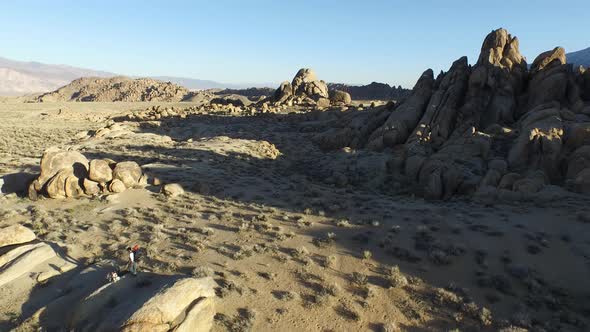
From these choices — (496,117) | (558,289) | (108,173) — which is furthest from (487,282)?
(496,117)

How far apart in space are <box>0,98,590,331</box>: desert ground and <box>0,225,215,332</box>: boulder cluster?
19.7 inches

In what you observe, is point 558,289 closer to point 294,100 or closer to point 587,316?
point 587,316

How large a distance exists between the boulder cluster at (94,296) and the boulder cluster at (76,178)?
27.6ft

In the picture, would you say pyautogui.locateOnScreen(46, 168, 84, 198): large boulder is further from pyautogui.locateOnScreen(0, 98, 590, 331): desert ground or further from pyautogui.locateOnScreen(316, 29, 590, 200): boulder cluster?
pyautogui.locateOnScreen(316, 29, 590, 200): boulder cluster

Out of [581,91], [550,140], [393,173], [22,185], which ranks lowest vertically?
[22,185]

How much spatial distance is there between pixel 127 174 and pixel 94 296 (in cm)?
1586

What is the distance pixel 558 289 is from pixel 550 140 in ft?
61.1

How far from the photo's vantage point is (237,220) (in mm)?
21609

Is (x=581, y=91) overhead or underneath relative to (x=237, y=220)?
overhead

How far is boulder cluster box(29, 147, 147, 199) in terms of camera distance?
24.9 m

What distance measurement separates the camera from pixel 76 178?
83.7 ft

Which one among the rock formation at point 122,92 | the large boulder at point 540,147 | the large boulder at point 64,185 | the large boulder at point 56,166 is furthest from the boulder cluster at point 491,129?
the rock formation at point 122,92

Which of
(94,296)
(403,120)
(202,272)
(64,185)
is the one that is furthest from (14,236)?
(403,120)

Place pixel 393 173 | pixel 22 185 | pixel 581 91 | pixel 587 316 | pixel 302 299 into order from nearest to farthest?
pixel 587 316 → pixel 302 299 → pixel 22 185 → pixel 393 173 → pixel 581 91
